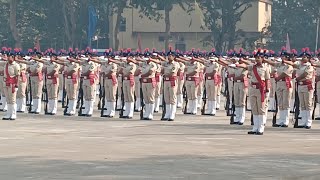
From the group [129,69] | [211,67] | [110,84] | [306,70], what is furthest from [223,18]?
[306,70]

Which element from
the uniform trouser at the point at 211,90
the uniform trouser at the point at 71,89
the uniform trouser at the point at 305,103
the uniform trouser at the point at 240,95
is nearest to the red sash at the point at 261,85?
the uniform trouser at the point at 305,103

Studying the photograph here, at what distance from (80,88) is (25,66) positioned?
1.81 meters

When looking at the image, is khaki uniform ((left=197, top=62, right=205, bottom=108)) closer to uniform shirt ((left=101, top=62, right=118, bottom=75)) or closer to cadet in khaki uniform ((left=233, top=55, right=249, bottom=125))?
uniform shirt ((left=101, top=62, right=118, bottom=75))

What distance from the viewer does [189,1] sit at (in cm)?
8181

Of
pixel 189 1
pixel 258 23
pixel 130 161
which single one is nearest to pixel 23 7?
pixel 189 1

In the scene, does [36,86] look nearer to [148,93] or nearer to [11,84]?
[11,84]

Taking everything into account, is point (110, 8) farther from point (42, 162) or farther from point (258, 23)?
point (42, 162)

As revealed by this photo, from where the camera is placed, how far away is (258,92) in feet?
85.6

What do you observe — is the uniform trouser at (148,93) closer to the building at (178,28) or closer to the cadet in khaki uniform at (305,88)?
the cadet in khaki uniform at (305,88)

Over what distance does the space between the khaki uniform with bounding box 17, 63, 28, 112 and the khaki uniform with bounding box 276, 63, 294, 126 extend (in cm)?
817

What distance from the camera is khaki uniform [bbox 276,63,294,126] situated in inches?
1151

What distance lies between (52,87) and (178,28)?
5630 centimetres

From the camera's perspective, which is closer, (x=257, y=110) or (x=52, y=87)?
(x=257, y=110)

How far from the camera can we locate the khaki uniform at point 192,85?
35031 millimetres
